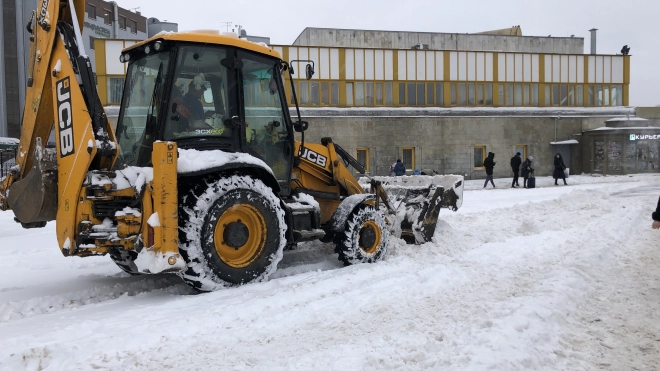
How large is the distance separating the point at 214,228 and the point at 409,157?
24.5 meters

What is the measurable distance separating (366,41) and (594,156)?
1535 cm

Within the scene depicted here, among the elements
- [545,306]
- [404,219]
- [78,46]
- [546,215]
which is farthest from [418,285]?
[546,215]

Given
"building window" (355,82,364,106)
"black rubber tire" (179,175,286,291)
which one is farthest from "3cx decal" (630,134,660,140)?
"black rubber tire" (179,175,286,291)

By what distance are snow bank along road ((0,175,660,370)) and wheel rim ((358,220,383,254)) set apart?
37 cm

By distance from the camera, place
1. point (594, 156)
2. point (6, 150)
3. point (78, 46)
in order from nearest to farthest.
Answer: point (78, 46) < point (6, 150) < point (594, 156)

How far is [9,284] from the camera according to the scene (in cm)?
590

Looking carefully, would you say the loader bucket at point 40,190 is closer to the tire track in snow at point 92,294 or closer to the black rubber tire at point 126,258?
the tire track in snow at point 92,294

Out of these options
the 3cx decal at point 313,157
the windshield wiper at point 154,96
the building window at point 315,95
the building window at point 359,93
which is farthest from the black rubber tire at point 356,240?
the building window at point 359,93

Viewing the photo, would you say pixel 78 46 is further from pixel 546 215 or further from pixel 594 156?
pixel 594 156

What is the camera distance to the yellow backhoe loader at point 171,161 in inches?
186

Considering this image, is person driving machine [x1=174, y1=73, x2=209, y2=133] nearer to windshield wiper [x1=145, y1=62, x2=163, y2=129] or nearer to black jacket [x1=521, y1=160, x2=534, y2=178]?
windshield wiper [x1=145, y1=62, x2=163, y2=129]

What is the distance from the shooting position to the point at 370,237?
22.2 feet

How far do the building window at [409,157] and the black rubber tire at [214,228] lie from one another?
23.7 m

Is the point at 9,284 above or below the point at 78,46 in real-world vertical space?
below
